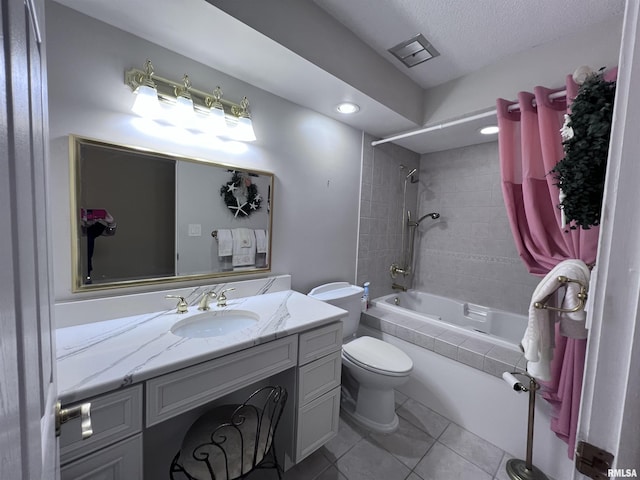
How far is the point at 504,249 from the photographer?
2.33m


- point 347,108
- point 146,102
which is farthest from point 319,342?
point 347,108

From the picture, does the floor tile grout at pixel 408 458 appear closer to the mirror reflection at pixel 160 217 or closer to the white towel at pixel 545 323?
the white towel at pixel 545 323

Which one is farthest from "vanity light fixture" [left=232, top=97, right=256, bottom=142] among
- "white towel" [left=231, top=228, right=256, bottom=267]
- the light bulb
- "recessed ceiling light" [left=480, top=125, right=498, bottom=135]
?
"recessed ceiling light" [left=480, top=125, right=498, bottom=135]

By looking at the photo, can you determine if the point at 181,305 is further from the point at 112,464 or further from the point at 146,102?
the point at 146,102

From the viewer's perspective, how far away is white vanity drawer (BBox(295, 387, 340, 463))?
1258 millimetres

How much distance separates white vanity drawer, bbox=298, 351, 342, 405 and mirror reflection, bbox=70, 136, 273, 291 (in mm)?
682

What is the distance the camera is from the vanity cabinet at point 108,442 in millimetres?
707

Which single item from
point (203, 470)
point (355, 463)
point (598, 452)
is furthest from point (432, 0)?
point (355, 463)

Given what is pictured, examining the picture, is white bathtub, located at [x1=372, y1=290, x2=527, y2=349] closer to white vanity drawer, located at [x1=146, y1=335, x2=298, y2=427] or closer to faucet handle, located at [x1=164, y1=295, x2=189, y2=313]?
white vanity drawer, located at [x1=146, y1=335, x2=298, y2=427]

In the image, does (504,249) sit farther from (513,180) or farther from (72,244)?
(72,244)

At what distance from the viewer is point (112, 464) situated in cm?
77

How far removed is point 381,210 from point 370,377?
1473 mm

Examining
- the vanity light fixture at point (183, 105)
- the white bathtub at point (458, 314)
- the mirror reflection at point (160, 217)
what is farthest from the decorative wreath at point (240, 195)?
Answer: the white bathtub at point (458, 314)

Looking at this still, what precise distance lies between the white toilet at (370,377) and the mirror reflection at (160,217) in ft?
2.36
